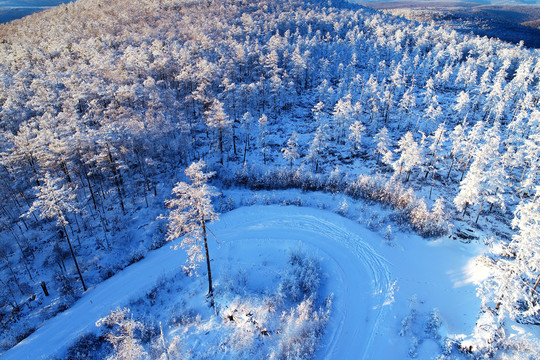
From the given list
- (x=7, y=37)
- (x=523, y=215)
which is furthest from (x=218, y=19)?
(x=523, y=215)

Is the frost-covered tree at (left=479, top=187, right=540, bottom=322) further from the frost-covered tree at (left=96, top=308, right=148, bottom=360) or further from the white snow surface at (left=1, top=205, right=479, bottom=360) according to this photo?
the frost-covered tree at (left=96, top=308, right=148, bottom=360)

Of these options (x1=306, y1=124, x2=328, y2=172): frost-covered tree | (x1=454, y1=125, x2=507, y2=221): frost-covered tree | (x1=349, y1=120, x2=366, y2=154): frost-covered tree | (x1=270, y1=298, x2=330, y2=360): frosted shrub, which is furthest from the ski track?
(x1=349, y1=120, x2=366, y2=154): frost-covered tree

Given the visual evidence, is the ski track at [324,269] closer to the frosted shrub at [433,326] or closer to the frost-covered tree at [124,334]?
the frost-covered tree at [124,334]

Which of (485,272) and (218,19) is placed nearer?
(485,272)

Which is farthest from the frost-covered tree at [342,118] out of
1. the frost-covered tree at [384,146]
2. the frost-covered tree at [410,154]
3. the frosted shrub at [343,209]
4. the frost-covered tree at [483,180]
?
the frosted shrub at [343,209]

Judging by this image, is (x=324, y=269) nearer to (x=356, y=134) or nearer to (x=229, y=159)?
(x=229, y=159)

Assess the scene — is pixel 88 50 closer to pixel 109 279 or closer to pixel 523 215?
pixel 109 279
